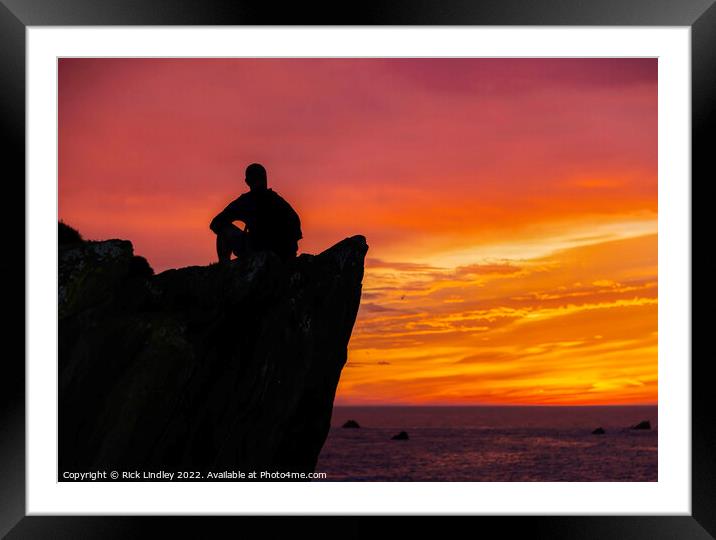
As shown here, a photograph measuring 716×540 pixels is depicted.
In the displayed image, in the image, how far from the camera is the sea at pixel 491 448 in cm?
8531

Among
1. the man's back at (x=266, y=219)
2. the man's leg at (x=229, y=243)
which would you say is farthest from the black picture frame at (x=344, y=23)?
the man's back at (x=266, y=219)

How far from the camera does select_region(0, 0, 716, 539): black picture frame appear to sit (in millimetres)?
7645

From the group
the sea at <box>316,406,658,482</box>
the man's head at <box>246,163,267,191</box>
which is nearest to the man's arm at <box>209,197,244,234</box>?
the man's head at <box>246,163,267,191</box>

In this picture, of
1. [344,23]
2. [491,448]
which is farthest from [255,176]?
[491,448]

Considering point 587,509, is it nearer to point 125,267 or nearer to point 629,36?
point 629,36

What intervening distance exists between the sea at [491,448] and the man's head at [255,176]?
212 ft

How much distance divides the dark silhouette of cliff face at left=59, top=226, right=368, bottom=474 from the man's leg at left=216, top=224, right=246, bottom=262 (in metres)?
0.59

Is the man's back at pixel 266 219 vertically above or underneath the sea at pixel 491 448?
above

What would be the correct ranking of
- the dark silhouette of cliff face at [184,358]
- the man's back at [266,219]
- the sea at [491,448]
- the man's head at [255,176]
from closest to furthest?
the dark silhouette of cliff face at [184,358] → the man's back at [266,219] → the man's head at [255,176] → the sea at [491,448]

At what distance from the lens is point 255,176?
11.2 m

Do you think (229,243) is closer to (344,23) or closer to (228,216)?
(228,216)

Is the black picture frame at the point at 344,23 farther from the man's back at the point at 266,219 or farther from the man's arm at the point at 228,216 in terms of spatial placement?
the man's back at the point at 266,219

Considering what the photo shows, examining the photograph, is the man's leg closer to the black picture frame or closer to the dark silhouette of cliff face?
the dark silhouette of cliff face

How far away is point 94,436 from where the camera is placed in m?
8.81
